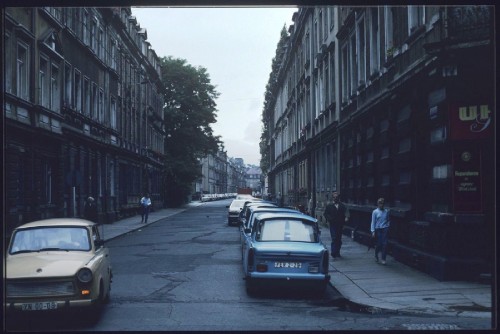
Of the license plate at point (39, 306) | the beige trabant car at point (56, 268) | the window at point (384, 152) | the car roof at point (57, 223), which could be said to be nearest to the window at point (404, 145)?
the window at point (384, 152)

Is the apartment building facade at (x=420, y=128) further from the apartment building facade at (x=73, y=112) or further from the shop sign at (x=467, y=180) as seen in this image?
the apartment building facade at (x=73, y=112)

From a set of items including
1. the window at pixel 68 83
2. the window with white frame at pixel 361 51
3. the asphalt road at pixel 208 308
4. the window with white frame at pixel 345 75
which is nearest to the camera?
the asphalt road at pixel 208 308

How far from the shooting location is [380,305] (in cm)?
1137

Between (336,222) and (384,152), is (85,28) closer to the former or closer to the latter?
(384,152)

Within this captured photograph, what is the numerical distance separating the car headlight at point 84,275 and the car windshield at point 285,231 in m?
4.89

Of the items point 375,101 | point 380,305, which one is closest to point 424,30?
point 375,101

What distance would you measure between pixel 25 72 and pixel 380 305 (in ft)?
61.3

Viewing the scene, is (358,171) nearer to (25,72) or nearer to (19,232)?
(25,72)

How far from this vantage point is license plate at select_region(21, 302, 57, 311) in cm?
913

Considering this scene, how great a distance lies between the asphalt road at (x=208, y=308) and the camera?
976 cm

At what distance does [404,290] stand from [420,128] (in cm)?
519

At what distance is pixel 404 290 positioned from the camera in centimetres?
1313

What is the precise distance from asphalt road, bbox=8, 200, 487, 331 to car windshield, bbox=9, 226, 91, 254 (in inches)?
42.6

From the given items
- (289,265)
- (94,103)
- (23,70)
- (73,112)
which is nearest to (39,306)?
(289,265)
